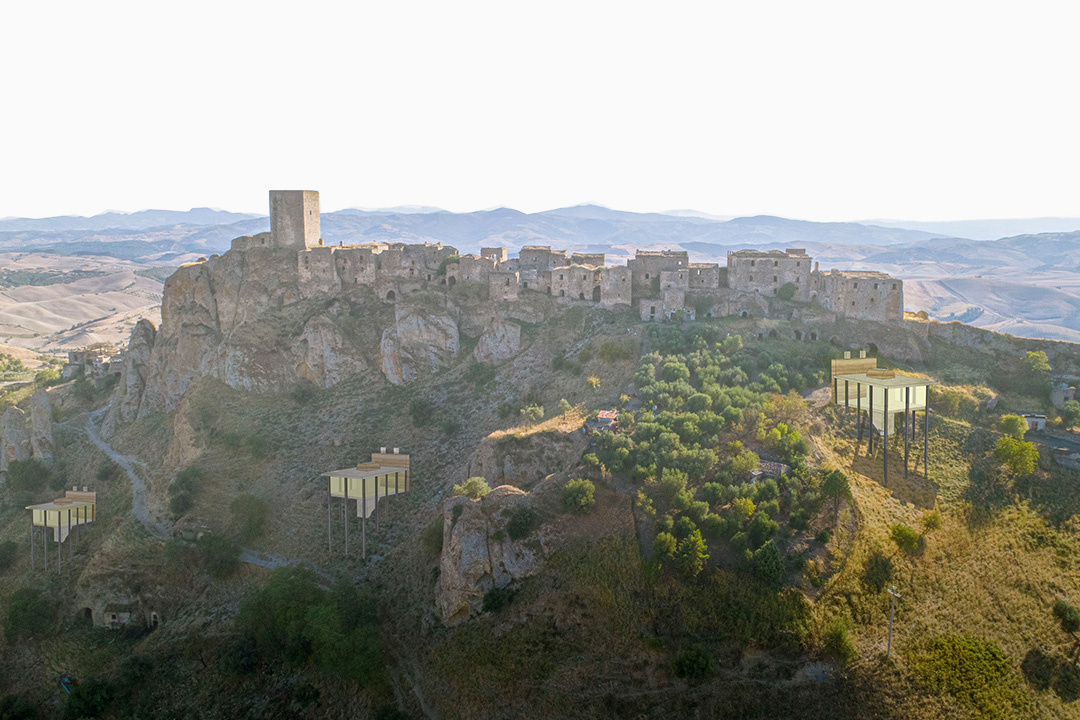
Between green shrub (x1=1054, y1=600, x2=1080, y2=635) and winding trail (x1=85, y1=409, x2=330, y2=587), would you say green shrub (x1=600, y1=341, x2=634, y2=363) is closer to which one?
winding trail (x1=85, y1=409, x2=330, y2=587)

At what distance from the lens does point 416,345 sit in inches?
2366

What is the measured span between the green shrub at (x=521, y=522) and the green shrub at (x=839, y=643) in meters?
14.1

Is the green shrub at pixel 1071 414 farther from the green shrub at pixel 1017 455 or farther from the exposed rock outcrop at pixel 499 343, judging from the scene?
the exposed rock outcrop at pixel 499 343

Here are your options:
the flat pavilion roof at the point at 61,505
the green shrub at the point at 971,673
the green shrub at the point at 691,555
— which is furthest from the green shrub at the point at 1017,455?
the flat pavilion roof at the point at 61,505

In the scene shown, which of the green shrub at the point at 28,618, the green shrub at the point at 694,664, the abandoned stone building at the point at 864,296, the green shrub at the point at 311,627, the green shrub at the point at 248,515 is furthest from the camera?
the abandoned stone building at the point at 864,296

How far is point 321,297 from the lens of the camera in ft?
208

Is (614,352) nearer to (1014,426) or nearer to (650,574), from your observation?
(650,574)

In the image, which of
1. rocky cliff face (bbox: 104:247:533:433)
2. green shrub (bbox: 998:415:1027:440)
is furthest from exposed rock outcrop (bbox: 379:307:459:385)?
green shrub (bbox: 998:415:1027:440)

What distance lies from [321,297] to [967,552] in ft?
160

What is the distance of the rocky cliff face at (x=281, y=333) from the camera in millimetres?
60219

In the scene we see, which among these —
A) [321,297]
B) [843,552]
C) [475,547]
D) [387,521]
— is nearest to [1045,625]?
[843,552]

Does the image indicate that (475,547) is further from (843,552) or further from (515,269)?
(515,269)

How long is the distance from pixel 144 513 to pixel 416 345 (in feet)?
72.7

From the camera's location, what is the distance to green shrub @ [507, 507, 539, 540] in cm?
3772
